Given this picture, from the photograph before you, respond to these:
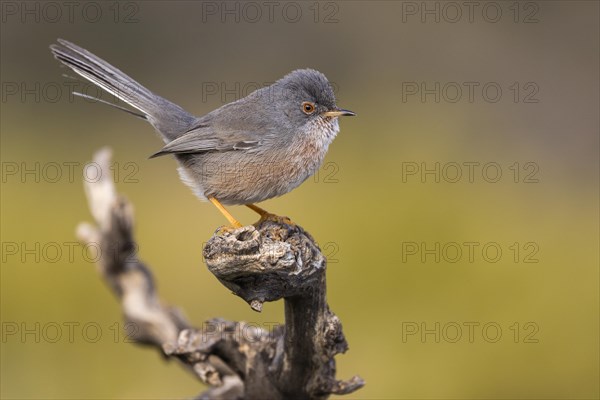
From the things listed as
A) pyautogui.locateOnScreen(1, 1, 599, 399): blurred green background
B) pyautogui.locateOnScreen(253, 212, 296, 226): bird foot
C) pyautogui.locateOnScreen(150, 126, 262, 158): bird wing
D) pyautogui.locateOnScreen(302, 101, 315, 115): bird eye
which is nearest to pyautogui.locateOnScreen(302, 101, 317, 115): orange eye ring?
pyautogui.locateOnScreen(302, 101, 315, 115): bird eye

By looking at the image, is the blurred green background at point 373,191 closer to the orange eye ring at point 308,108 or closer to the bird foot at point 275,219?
Result: the bird foot at point 275,219

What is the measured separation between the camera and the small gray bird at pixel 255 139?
5023 mm

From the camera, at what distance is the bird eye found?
5.21m

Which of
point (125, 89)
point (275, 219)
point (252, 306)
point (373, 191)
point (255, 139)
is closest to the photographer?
point (252, 306)

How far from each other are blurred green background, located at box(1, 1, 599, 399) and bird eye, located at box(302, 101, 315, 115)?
2.23 meters

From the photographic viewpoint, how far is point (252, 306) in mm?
4070

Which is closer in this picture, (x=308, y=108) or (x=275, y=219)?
(x=275, y=219)

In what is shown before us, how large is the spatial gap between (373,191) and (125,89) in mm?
3089

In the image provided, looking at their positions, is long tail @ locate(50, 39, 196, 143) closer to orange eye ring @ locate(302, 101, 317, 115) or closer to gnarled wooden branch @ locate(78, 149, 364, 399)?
gnarled wooden branch @ locate(78, 149, 364, 399)

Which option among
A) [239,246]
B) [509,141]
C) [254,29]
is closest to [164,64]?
[254,29]

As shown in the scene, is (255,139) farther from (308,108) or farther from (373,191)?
(373,191)

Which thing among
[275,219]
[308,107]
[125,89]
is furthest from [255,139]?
[125,89]

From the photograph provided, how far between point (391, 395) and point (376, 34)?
490 centimetres

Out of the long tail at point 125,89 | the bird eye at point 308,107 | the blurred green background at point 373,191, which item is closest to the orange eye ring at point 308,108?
the bird eye at point 308,107
